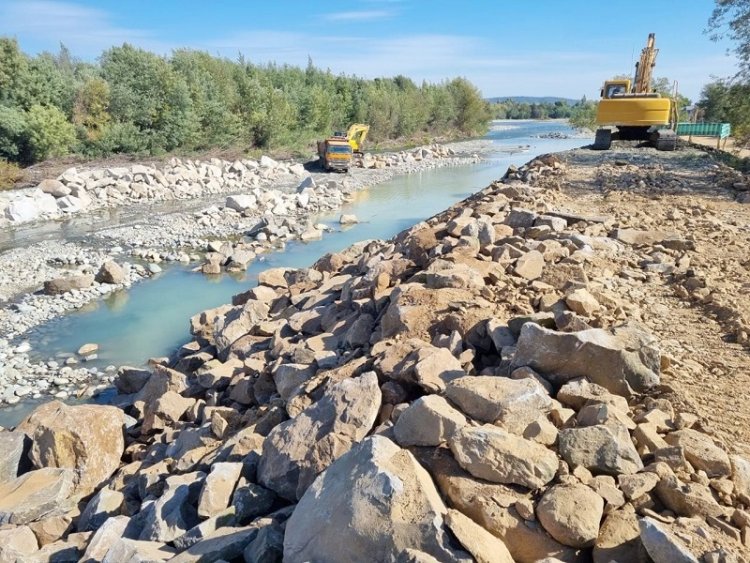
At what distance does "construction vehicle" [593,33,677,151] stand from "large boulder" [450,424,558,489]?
45.9 feet

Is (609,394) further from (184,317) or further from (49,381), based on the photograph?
(184,317)

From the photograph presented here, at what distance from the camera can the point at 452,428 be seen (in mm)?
2730

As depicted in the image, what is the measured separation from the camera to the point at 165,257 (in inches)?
558

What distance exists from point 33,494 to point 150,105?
28.7m

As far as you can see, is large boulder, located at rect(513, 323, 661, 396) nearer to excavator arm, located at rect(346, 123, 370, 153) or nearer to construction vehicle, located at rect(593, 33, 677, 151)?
construction vehicle, located at rect(593, 33, 677, 151)

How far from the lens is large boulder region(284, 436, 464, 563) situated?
89.7 inches

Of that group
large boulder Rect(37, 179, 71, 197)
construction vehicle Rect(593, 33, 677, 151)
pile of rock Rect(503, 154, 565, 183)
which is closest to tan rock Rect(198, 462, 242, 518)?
pile of rock Rect(503, 154, 565, 183)

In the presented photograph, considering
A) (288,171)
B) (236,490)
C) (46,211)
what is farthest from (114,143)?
(236,490)

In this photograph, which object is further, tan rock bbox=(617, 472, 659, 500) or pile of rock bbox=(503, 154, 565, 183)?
pile of rock bbox=(503, 154, 565, 183)

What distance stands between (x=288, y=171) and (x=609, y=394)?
26821 millimetres

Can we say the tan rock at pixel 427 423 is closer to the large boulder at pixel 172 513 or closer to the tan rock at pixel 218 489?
the tan rock at pixel 218 489

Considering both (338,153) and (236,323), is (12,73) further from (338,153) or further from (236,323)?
(236,323)

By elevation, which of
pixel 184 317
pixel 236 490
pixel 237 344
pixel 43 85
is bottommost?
pixel 184 317

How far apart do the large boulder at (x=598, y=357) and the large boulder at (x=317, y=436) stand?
982 millimetres
